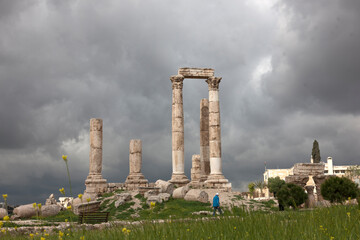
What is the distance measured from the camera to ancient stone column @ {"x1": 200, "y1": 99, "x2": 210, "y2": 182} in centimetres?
3856

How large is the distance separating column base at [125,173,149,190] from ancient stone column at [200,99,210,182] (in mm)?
6131

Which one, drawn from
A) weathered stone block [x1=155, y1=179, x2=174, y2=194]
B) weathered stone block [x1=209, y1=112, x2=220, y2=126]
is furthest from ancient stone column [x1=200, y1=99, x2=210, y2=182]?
weathered stone block [x1=155, y1=179, x2=174, y2=194]

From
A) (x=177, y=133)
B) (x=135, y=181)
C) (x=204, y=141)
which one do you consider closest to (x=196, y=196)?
(x=135, y=181)

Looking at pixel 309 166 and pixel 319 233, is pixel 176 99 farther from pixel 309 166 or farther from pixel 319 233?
pixel 319 233

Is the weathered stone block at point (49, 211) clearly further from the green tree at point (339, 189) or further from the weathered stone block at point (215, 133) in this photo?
the green tree at point (339, 189)

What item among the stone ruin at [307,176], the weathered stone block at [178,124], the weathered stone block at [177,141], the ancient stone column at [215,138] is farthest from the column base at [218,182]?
the stone ruin at [307,176]

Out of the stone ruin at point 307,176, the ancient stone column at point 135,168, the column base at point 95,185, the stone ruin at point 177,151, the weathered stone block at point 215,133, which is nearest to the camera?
the stone ruin at point 307,176

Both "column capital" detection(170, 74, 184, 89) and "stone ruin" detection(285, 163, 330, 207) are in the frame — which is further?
Result: "column capital" detection(170, 74, 184, 89)

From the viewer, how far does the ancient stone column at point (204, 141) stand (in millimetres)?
38562

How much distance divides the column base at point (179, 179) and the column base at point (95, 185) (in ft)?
18.6

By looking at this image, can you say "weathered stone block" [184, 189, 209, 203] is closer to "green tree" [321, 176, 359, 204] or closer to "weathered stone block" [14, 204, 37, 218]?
"green tree" [321, 176, 359, 204]

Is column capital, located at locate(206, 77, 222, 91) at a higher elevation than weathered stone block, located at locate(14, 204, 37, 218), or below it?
higher

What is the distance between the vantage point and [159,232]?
19.9 feet

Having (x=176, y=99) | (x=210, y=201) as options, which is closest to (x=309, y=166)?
(x=210, y=201)
